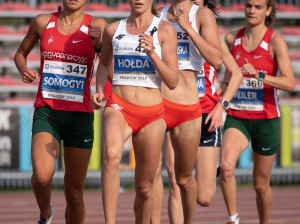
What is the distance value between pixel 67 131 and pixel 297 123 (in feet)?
28.1

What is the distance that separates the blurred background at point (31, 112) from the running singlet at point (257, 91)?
2.56 m

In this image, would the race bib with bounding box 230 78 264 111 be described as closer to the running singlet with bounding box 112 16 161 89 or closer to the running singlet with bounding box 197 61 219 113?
the running singlet with bounding box 197 61 219 113

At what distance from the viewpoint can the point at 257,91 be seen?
27.4 ft

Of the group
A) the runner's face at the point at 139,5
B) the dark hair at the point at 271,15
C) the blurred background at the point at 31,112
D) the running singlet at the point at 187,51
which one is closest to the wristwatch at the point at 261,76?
the dark hair at the point at 271,15

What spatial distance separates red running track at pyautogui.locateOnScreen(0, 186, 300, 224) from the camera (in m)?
10.4

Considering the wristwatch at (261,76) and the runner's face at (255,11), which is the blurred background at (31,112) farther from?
the wristwatch at (261,76)

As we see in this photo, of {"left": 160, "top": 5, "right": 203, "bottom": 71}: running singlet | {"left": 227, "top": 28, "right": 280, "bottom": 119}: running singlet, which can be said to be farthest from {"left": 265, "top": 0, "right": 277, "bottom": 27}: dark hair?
{"left": 160, "top": 5, "right": 203, "bottom": 71}: running singlet

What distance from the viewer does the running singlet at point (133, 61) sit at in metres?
6.03

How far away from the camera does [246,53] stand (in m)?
8.38

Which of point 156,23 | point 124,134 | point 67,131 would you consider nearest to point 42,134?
point 67,131

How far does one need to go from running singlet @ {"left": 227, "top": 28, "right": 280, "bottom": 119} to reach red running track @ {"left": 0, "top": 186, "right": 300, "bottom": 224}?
2.11 metres

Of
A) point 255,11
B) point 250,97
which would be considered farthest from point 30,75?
point 255,11

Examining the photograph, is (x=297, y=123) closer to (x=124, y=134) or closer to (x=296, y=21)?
(x=296, y=21)

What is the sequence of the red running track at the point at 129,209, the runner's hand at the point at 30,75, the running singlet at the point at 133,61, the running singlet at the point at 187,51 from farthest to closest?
the red running track at the point at 129,209 < the running singlet at the point at 187,51 < the runner's hand at the point at 30,75 < the running singlet at the point at 133,61
